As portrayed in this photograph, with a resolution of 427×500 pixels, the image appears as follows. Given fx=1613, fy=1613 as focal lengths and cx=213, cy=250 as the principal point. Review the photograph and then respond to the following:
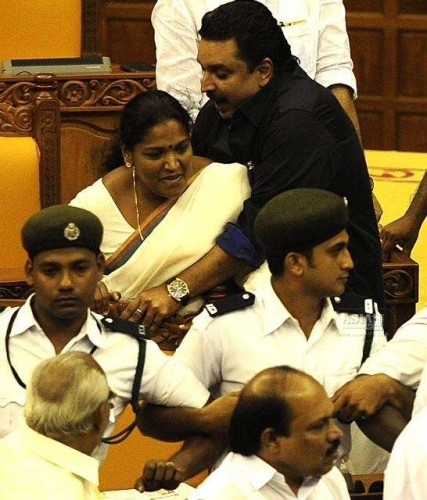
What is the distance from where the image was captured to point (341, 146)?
3.78 m

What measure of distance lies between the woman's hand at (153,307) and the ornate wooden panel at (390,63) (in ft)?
14.4

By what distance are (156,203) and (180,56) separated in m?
0.82

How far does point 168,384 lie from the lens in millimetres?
3191

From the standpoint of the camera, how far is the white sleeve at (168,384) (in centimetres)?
319

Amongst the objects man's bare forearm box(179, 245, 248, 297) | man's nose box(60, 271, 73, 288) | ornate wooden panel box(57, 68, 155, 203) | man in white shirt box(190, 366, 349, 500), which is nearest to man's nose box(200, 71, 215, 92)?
man's bare forearm box(179, 245, 248, 297)

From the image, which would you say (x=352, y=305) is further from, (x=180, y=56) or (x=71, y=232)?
(x=180, y=56)

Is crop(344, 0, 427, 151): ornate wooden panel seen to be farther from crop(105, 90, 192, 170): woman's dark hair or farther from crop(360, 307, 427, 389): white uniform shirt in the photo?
crop(360, 307, 427, 389): white uniform shirt

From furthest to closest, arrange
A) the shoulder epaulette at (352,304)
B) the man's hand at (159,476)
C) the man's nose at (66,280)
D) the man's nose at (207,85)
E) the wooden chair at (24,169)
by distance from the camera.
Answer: the wooden chair at (24,169), the man's nose at (207,85), the shoulder epaulette at (352,304), the man's nose at (66,280), the man's hand at (159,476)

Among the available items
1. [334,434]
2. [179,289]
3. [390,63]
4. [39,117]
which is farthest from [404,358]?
[390,63]

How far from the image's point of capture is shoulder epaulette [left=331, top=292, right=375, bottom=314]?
3418 mm

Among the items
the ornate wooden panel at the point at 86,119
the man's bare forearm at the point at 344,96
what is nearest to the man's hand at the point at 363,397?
the man's bare forearm at the point at 344,96

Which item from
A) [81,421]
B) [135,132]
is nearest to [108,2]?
[135,132]

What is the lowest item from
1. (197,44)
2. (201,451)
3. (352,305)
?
(201,451)

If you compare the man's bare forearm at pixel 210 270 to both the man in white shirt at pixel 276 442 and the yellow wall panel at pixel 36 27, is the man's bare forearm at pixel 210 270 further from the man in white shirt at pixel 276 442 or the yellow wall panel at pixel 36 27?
the yellow wall panel at pixel 36 27
